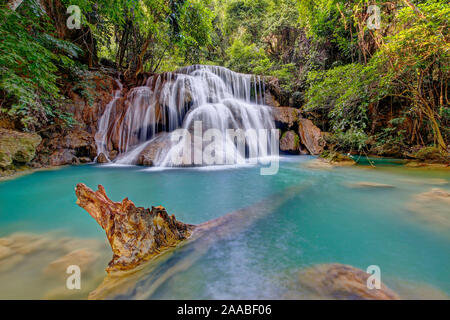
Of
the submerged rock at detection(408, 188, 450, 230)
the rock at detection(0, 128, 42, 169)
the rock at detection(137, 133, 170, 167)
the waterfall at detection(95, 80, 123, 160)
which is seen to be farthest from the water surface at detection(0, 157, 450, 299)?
the waterfall at detection(95, 80, 123, 160)

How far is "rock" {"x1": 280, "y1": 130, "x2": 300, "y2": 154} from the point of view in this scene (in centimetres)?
1045

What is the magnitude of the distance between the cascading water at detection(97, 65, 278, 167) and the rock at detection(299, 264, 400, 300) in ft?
17.5

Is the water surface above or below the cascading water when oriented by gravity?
below

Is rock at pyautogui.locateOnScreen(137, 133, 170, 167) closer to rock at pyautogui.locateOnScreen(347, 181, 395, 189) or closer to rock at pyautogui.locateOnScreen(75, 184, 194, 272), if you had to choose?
rock at pyautogui.locateOnScreen(75, 184, 194, 272)

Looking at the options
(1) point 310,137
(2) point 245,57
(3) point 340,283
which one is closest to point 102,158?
(3) point 340,283

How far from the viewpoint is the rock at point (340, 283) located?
111 cm

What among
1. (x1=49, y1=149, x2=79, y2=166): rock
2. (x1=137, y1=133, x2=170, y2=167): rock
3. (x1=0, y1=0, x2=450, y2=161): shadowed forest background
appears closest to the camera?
(x1=0, y1=0, x2=450, y2=161): shadowed forest background

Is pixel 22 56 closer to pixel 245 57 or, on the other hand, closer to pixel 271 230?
Result: pixel 271 230

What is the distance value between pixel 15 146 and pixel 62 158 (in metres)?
2.00

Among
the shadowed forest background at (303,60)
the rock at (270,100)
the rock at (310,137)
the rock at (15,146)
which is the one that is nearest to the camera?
the shadowed forest background at (303,60)

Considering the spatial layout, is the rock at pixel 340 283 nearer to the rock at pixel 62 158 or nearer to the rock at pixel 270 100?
the rock at pixel 62 158

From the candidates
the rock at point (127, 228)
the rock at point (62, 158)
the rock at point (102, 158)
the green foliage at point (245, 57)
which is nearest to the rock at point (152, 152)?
the rock at point (102, 158)

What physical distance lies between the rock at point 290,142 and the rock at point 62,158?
9565 mm
